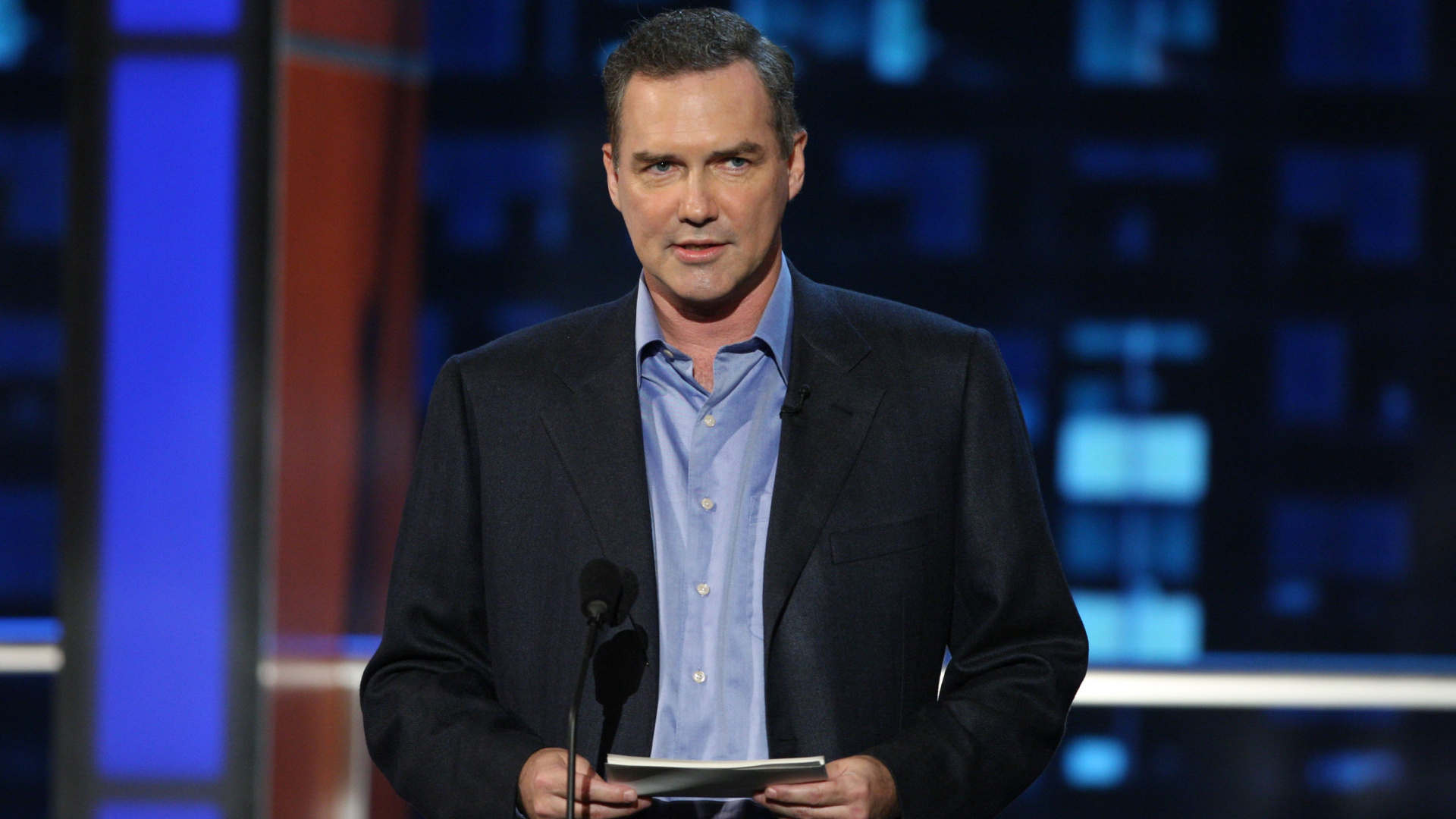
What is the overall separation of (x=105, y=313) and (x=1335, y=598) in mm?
3179

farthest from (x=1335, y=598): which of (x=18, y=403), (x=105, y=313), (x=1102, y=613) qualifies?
(x=18, y=403)

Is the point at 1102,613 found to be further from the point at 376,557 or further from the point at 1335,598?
the point at 376,557

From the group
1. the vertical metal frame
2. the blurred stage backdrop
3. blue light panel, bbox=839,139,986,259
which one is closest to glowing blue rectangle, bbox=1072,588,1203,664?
the blurred stage backdrop

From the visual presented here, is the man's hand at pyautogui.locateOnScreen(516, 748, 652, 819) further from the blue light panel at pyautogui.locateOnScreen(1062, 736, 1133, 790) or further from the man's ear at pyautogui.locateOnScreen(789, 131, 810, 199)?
the blue light panel at pyautogui.locateOnScreen(1062, 736, 1133, 790)

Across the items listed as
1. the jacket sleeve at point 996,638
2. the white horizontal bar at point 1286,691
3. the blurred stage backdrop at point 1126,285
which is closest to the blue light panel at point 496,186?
the blurred stage backdrop at point 1126,285

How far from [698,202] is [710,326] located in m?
0.18

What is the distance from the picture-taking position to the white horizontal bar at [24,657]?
401 centimetres

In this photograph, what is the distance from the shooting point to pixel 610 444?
5.09 ft

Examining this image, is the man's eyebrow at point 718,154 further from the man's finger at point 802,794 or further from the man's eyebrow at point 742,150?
the man's finger at point 802,794

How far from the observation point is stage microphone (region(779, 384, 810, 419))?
60.6 inches

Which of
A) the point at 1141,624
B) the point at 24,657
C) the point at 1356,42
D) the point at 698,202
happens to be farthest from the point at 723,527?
the point at 24,657

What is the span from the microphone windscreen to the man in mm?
190

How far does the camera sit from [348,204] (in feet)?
11.1

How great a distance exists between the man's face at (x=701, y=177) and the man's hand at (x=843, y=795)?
528mm
